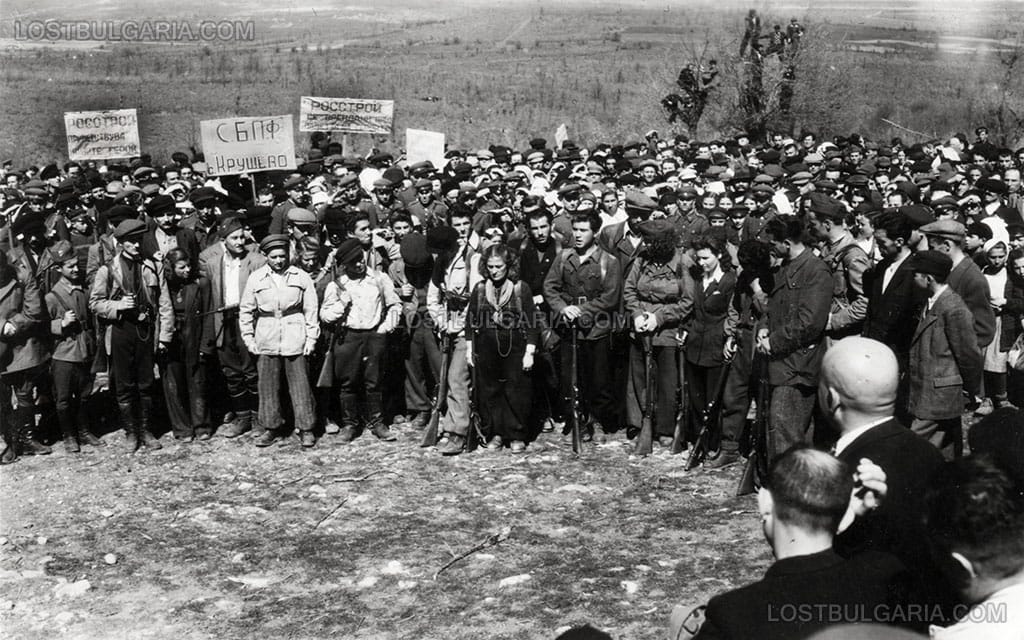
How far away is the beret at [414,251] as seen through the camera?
9.50 m

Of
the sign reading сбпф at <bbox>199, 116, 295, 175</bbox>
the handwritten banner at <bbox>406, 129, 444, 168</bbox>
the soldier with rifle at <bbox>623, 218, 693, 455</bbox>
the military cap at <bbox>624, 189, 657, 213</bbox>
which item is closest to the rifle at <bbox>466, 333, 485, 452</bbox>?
the soldier with rifle at <bbox>623, 218, 693, 455</bbox>

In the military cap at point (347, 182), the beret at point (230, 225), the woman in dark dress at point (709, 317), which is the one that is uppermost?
the beret at point (230, 225)

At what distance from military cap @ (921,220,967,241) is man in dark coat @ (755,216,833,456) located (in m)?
0.79

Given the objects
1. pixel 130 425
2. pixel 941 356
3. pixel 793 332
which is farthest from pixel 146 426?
pixel 941 356

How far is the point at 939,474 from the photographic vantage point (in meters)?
3.01

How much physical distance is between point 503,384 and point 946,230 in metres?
4.01

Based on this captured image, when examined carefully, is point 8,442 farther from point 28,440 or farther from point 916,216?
point 916,216

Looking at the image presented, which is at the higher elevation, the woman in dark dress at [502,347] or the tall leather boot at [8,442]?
the woman in dark dress at [502,347]

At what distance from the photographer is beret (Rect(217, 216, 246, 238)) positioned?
974cm

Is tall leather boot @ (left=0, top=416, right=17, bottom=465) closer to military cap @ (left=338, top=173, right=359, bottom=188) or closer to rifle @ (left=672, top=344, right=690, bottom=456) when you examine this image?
rifle @ (left=672, top=344, right=690, bottom=456)

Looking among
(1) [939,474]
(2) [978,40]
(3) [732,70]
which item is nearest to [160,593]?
(1) [939,474]

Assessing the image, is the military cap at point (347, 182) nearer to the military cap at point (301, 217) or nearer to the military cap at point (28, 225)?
the military cap at point (301, 217)

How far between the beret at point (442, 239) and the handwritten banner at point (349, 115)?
1136 centimetres

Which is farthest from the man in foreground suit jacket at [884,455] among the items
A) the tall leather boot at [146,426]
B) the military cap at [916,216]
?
the tall leather boot at [146,426]
